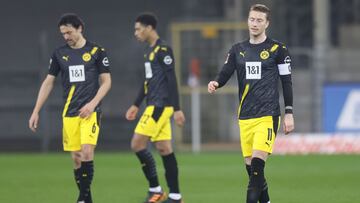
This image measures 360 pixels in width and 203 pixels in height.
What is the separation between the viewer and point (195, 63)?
2177cm

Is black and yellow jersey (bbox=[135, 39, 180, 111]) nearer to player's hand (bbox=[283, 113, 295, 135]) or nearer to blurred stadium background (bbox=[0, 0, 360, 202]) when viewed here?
player's hand (bbox=[283, 113, 295, 135])

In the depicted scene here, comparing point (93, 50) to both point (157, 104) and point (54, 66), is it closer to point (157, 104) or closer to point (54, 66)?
point (54, 66)

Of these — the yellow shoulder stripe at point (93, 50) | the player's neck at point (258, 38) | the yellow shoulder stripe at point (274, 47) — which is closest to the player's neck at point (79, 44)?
the yellow shoulder stripe at point (93, 50)

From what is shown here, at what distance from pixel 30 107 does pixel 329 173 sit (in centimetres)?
981

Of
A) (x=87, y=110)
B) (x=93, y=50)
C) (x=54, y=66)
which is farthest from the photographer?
(x=54, y=66)

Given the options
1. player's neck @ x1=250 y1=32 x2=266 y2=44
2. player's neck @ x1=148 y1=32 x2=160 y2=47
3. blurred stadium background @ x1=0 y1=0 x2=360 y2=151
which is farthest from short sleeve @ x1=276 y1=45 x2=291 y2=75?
blurred stadium background @ x1=0 y1=0 x2=360 y2=151

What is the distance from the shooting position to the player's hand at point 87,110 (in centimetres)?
1088

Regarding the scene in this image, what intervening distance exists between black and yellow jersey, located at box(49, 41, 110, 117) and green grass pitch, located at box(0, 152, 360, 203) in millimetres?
1681

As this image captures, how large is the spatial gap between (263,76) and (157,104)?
8.45 feet

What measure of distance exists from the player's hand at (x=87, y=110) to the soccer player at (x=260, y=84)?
5.61ft

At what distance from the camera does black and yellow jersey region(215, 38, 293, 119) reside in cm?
977

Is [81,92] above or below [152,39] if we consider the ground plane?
below

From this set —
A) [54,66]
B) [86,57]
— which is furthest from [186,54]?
[86,57]

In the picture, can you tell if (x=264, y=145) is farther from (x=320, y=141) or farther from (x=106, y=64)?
(x=320, y=141)
